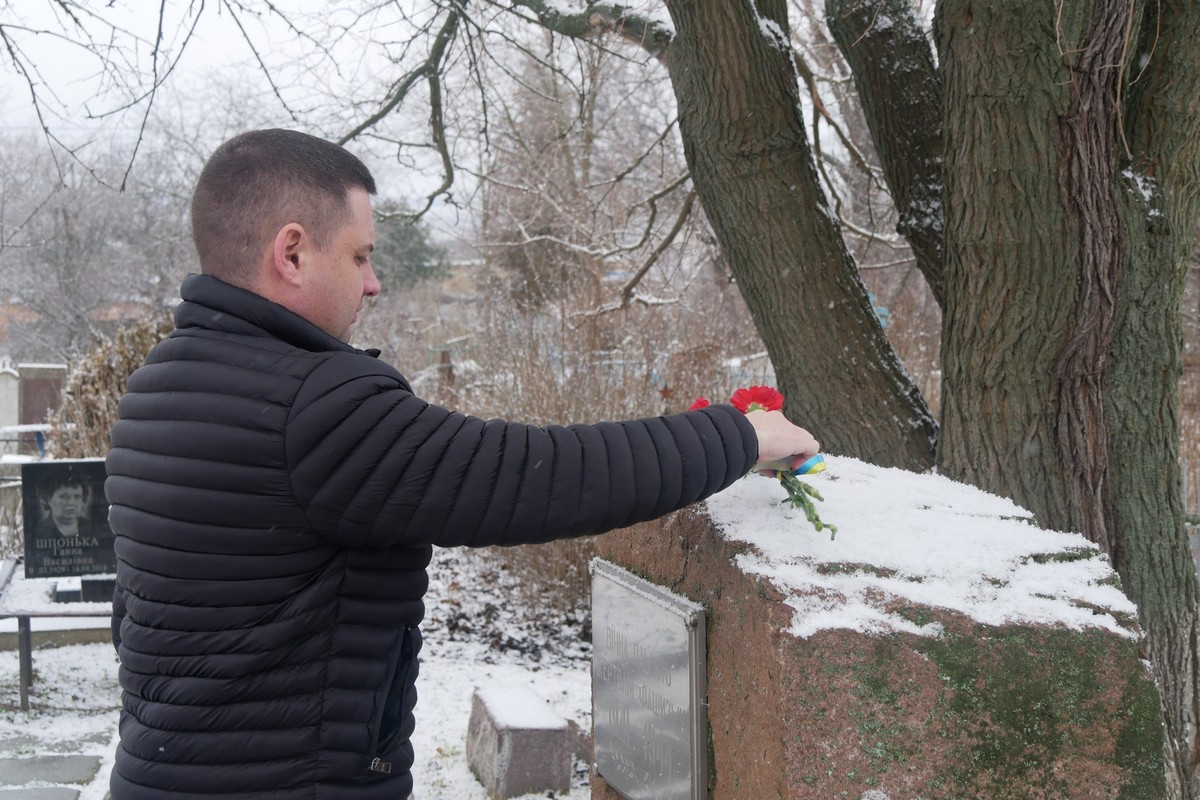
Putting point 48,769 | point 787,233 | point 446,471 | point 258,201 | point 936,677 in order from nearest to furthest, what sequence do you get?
1. point 446,471
2. point 258,201
3. point 936,677
4. point 787,233
5. point 48,769

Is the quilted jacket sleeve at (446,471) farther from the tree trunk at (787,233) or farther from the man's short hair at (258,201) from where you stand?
the tree trunk at (787,233)

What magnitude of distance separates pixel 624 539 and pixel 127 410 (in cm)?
138

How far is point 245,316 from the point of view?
5.20 ft

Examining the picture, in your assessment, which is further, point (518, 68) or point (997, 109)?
point (518, 68)

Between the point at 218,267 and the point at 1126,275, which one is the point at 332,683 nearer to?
the point at 218,267

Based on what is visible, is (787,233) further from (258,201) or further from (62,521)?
(62,521)

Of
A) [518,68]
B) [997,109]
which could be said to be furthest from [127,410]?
[518,68]

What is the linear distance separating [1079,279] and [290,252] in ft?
7.88

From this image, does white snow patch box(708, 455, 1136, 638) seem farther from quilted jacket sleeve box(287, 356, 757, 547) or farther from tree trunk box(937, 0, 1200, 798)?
tree trunk box(937, 0, 1200, 798)

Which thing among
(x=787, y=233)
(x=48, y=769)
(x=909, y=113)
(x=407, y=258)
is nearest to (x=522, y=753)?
(x=48, y=769)

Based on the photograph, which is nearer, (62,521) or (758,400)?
(758,400)

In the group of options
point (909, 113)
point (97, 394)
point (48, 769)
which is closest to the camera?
point (909, 113)

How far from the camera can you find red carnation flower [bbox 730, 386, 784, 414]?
1.98 meters

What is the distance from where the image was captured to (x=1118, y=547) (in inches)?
127
